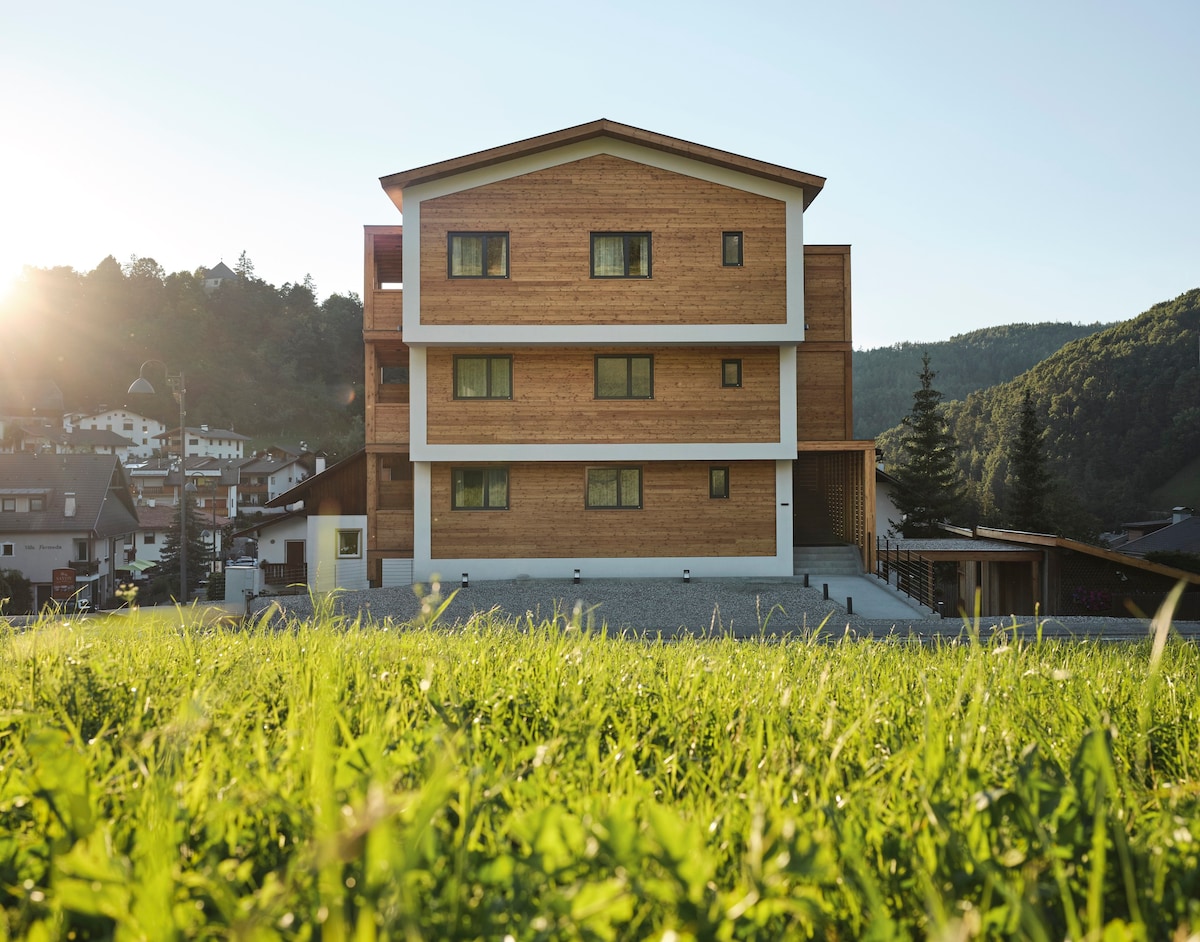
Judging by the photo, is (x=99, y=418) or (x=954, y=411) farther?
(x=99, y=418)

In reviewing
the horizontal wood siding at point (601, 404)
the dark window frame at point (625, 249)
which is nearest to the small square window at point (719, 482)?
the horizontal wood siding at point (601, 404)

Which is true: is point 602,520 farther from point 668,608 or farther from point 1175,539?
point 1175,539

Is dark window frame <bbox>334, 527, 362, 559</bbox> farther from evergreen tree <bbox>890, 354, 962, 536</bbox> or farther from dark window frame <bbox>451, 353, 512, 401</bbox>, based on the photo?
evergreen tree <bbox>890, 354, 962, 536</bbox>

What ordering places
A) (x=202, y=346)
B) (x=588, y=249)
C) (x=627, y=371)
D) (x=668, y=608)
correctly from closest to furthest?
(x=668, y=608)
(x=588, y=249)
(x=627, y=371)
(x=202, y=346)

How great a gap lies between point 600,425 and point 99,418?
Result: 106170 mm

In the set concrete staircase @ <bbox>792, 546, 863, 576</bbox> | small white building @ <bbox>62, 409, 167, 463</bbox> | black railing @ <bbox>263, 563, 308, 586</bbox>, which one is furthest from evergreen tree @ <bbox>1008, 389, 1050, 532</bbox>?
small white building @ <bbox>62, 409, 167, 463</bbox>

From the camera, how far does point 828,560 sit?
76.5 ft

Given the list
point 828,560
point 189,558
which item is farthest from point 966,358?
point 828,560

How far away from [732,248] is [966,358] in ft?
308

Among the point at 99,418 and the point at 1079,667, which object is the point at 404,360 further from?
the point at 99,418

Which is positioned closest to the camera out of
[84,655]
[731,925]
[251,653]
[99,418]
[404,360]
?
[731,925]

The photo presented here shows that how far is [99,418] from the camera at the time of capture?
106688 mm

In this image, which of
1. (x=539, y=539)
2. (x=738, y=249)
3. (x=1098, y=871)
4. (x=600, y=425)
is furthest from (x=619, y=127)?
(x=1098, y=871)

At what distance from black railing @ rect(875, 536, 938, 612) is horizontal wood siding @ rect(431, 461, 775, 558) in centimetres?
329
